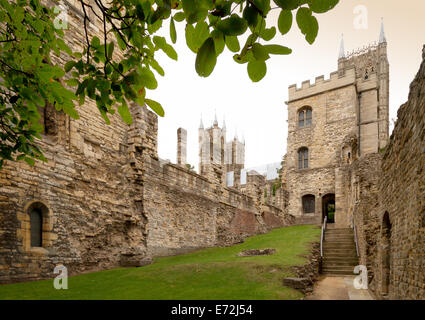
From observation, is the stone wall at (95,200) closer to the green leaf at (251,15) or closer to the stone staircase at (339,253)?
the stone staircase at (339,253)

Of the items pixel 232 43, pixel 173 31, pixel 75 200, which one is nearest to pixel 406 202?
pixel 232 43

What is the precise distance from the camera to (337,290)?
30.3 feet

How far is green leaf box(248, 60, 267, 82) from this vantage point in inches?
82.1

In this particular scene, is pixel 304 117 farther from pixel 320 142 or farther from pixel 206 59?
pixel 206 59

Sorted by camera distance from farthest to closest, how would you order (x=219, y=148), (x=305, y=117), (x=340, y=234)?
(x=219, y=148), (x=305, y=117), (x=340, y=234)

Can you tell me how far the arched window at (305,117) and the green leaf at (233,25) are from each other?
29385 millimetres

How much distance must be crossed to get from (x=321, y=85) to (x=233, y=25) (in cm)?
3023

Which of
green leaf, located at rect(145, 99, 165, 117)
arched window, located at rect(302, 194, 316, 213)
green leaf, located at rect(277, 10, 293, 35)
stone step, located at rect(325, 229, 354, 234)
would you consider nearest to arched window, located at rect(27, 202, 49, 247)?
green leaf, located at rect(145, 99, 165, 117)

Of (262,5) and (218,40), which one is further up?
(262,5)

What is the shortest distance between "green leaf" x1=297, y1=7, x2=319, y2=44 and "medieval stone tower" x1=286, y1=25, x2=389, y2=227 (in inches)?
986

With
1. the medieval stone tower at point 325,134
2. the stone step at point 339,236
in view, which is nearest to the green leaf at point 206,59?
the stone step at point 339,236

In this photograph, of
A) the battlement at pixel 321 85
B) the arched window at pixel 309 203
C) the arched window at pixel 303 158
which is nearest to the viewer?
the arched window at pixel 309 203

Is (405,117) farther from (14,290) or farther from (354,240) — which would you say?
(354,240)

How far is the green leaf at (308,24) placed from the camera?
191 cm
